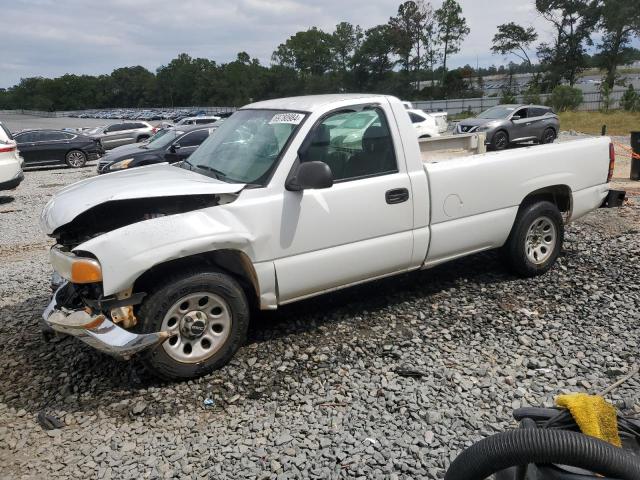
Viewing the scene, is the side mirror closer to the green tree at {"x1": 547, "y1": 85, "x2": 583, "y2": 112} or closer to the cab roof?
the cab roof

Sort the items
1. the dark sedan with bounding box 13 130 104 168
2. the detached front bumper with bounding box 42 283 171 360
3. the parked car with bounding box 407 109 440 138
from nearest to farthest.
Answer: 1. the detached front bumper with bounding box 42 283 171 360
2. the parked car with bounding box 407 109 440 138
3. the dark sedan with bounding box 13 130 104 168

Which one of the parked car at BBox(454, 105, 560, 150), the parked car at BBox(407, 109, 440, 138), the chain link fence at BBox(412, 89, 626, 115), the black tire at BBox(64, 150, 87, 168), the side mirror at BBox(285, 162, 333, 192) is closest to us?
the side mirror at BBox(285, 162, 333, 192)

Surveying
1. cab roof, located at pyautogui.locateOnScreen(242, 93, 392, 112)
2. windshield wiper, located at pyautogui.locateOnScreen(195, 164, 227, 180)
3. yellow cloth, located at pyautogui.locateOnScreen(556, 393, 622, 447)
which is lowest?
yellow cloth, located at pyautogui.locateOnScreen(556, 393, 622, 447)

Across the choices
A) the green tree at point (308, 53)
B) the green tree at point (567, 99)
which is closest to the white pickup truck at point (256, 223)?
the green tree at point (567, 99)

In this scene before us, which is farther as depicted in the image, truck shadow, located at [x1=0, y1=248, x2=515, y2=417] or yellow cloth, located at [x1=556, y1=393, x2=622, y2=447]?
truck shadow, located at [x1=0, y1=248, x2=515, y2=417]

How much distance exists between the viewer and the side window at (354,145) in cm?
410

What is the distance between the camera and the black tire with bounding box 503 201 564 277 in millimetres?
5133

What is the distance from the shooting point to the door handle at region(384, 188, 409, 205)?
13.9ft

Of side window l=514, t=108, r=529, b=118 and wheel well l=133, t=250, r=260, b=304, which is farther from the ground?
side window l=514, t=108, r=529, b=118

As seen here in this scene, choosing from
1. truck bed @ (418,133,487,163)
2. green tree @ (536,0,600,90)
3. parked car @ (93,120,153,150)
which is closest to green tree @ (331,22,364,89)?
green tree @ (536,0,600,90)

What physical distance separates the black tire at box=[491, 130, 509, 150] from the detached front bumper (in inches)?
708

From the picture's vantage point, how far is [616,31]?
54.3m

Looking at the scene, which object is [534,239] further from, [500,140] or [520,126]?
[520,126]

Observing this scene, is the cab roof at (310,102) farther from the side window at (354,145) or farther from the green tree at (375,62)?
the green tree at (375,62)
